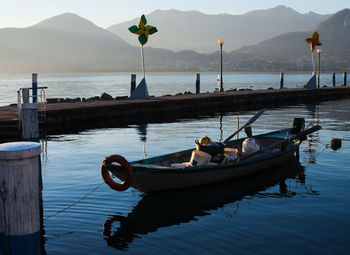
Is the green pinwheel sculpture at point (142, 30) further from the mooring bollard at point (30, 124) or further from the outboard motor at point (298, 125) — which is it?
the mooring bollard at point (30, 124)

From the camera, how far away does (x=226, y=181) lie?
517 inches

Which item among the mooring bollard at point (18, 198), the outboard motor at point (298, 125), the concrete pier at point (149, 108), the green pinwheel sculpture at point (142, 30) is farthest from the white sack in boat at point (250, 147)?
the green pinwheel sculpture at point (142, 30)

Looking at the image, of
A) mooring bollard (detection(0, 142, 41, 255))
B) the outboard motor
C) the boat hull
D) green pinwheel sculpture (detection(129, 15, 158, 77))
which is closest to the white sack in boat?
the boat hull

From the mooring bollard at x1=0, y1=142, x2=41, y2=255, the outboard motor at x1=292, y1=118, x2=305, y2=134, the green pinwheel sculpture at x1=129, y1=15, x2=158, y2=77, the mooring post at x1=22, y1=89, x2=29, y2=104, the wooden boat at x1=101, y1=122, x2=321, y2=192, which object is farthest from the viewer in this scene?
the green pinwheel sculpture at x1=129, y1=15, x2=158, y2=77

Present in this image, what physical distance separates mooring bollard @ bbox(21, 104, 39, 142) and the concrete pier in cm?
1340

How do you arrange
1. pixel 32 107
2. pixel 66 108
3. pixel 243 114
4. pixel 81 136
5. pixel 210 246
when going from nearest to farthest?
pixel 210 246 → pixel 32 107 → pixel 81 136 → pixel 66 108 → pixel 243 114

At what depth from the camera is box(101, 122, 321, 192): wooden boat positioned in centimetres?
1058

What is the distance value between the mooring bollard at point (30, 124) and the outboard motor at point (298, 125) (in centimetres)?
1146

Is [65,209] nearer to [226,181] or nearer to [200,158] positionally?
[200,158]

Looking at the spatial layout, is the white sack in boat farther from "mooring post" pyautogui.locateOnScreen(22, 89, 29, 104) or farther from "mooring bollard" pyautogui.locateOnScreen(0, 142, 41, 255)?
"mooring bollard" pyautogui.locateOnScreen(0, 142, 41, 255)

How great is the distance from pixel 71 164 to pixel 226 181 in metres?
6.10

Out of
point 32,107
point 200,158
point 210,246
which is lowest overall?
point 210,246

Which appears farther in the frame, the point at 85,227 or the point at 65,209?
the point at 65,209

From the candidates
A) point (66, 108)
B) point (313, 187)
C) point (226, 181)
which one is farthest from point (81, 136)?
point (313, 187)
